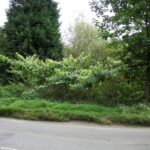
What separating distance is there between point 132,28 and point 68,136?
23.6ft

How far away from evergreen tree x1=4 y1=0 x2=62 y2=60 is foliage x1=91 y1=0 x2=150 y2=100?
9.67m

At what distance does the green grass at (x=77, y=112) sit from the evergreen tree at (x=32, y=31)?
11175 mm

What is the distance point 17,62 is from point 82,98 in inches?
193

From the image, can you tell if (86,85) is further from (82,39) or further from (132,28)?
(82,39)

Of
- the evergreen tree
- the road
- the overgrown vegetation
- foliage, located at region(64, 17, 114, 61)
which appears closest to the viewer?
the road

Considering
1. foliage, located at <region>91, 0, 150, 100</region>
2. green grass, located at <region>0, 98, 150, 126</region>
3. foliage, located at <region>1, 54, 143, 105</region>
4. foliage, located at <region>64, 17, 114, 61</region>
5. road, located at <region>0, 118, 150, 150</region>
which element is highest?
foliage, located at <region>64, 17, 114, 61</region>

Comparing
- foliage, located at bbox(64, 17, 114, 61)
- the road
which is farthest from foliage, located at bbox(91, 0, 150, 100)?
foliage, located at bbox(64, 17, 114, 61)

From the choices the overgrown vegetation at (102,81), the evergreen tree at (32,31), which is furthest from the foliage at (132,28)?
the evergreen tree at (32,31)

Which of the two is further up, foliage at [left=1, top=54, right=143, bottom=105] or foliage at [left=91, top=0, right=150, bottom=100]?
foliage at [left=91, top=0, right=150, bottom=100]

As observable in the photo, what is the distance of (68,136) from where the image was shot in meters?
10.4

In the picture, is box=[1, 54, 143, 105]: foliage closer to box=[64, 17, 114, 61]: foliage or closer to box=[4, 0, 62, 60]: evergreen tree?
box=[4, 0, 62, 60]: evergreen tree

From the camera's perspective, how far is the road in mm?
9203

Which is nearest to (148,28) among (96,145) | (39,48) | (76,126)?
(76,126)

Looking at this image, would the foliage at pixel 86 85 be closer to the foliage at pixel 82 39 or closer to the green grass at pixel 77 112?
the green grass at pixel 77 112
